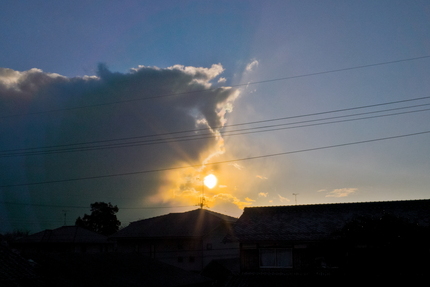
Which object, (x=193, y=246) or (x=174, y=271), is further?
(x=193, y=246)

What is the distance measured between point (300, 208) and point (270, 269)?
20.0 ft

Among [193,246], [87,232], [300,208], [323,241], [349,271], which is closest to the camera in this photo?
[349,271]

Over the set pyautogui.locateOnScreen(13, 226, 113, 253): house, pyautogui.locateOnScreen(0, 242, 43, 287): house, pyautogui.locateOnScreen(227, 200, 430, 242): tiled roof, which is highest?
pyautogui.locateOnScreen(227, 200, 430, 242): tiled roof

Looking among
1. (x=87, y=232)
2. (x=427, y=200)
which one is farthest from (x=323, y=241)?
(x=87, y=232)

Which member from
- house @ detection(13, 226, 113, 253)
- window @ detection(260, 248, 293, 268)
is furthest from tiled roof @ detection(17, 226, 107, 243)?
window @ detection(260, 248, 293, 268)

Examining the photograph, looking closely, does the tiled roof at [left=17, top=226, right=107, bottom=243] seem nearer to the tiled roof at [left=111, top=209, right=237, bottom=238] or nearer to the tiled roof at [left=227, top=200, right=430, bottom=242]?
the tiled roof at [left=111, top=209, right=237, bottom=238]

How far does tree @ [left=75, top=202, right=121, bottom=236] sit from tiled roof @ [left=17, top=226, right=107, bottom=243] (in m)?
21.7

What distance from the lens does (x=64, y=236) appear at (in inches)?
2168

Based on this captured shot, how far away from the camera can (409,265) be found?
818 inches

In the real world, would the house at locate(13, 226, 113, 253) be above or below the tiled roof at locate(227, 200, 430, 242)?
below

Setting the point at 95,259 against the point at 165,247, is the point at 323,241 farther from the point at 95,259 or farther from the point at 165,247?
the point at 165,247

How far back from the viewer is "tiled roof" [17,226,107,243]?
177ft

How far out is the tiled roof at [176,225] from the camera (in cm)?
4496

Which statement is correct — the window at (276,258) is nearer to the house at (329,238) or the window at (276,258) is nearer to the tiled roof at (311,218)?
the house at (329,238)
